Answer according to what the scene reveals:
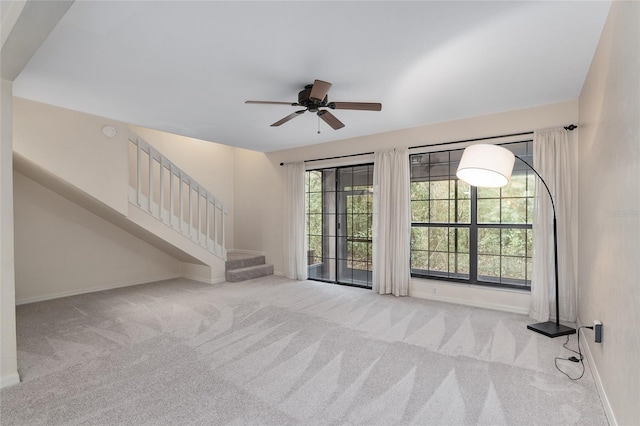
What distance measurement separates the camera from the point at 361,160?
5.36m

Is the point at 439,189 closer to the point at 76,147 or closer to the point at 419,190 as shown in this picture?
the point at 419,190

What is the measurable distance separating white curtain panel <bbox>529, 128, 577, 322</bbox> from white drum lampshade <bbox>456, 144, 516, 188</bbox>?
1252mm

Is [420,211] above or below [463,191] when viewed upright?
below

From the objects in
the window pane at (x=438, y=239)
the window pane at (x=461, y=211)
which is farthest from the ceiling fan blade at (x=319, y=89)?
the window pane at (x=438, y=239)

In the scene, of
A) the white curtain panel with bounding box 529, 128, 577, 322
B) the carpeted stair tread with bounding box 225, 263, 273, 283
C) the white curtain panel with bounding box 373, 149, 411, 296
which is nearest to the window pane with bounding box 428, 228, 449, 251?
the white curtain panel with bounding box 373, 149, 411, 296

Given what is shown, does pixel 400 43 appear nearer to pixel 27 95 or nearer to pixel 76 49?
pixel 76 49

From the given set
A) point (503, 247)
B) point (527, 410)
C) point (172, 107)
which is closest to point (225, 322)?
point (172, 107)

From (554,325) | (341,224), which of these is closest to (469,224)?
(554,325)

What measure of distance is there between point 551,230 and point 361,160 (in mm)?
2828

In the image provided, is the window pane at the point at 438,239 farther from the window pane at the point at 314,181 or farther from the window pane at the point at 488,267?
the window pane at the point at 314,181

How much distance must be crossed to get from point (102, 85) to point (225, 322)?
2.87 m

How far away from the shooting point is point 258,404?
213 centimetres

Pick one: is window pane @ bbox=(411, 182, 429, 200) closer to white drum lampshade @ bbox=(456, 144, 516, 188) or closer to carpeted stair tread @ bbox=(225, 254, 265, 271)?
white drum lampshade @ bbox=(456, 144, 516, 188)

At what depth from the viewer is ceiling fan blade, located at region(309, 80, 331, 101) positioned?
2705 mm
